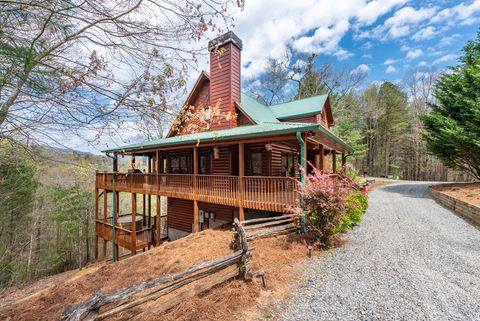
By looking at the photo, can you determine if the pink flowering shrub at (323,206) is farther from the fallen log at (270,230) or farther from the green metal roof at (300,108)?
the green metal roof at (300,108)

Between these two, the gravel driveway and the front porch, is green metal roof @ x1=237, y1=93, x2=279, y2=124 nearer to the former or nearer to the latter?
the front porch

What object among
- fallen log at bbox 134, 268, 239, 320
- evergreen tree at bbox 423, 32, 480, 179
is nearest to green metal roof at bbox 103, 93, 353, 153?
fallen log at bbox 134, 268, 239, 320

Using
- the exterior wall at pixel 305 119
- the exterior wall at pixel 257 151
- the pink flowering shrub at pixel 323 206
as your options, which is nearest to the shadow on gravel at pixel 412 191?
the exterior wall at pixel 305 119

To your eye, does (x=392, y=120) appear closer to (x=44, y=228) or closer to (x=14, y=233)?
(x=44, y=228)

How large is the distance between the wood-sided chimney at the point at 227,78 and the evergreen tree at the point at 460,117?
13.8 metres

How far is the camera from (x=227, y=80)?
40.1 ft

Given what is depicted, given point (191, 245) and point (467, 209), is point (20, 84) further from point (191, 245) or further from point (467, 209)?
point (467, 209)

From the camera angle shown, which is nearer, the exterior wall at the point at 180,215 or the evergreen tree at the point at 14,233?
Result: the exterior wall at the point at 180,215

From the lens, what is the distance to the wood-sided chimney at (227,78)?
1197cm

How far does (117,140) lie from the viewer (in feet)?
11.3

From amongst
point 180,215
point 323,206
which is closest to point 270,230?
point 323,206

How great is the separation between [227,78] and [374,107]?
31264 millimetres

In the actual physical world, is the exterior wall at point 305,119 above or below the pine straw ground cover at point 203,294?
above

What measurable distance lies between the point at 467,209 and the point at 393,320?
30.4 feet
